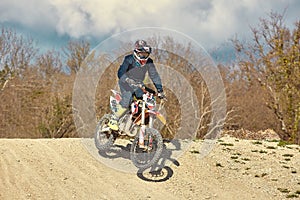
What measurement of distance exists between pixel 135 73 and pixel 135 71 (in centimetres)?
4

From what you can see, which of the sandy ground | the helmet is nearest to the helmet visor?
the helmet

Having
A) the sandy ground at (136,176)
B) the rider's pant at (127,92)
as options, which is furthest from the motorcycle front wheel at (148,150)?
the rider's pant at (127,92)

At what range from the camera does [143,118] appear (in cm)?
740

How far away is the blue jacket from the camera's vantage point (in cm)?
766

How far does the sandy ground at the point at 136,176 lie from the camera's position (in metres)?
6.81

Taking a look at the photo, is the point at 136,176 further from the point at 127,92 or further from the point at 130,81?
the point at 130,81

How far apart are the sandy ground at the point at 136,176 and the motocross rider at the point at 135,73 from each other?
5.05ft

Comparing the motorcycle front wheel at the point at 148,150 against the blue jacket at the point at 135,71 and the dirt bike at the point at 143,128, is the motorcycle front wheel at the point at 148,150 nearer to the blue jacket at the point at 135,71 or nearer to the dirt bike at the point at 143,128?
the dirt bike at the point at 143,128

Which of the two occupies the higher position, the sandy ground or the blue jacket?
the blue jacket

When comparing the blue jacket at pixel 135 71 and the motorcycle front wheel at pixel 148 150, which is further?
the blue jacket at pixel 135 71

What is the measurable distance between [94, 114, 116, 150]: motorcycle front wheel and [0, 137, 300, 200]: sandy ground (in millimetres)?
372

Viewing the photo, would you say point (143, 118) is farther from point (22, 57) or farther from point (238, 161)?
point (22, 57)

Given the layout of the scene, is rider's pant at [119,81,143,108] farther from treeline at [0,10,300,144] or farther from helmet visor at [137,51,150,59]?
treeline at [0,10,300,144]

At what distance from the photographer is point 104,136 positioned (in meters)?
8.84
